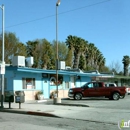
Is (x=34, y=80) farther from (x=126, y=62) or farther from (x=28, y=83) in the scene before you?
(x=126, y=62)

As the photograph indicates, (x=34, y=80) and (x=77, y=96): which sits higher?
(x=34, y=80)

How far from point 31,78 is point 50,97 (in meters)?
3.78

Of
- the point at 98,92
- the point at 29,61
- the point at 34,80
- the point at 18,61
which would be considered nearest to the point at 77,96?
the point at 98,92

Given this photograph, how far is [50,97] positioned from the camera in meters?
30.1

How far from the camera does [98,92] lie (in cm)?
2708

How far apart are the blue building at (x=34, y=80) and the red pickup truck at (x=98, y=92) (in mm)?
3330

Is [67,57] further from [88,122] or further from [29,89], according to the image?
[88,122]

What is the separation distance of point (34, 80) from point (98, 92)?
6.71 m

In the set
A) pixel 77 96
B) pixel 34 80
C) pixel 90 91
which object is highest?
pixel 34 80

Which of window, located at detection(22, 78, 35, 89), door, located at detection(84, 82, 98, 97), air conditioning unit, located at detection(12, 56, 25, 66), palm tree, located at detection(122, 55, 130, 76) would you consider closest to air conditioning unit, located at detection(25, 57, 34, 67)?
window, located at detection(22, 78, 35, 89)

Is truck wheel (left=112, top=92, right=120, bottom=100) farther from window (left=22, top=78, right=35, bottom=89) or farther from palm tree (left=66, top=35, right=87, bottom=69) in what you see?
palm tree (left=66, top=35, right=87, bottom=69)

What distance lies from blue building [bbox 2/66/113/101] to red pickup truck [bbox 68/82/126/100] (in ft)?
10.9

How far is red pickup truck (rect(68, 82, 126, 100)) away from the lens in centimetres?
2669

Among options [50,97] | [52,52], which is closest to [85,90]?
[50,97]
